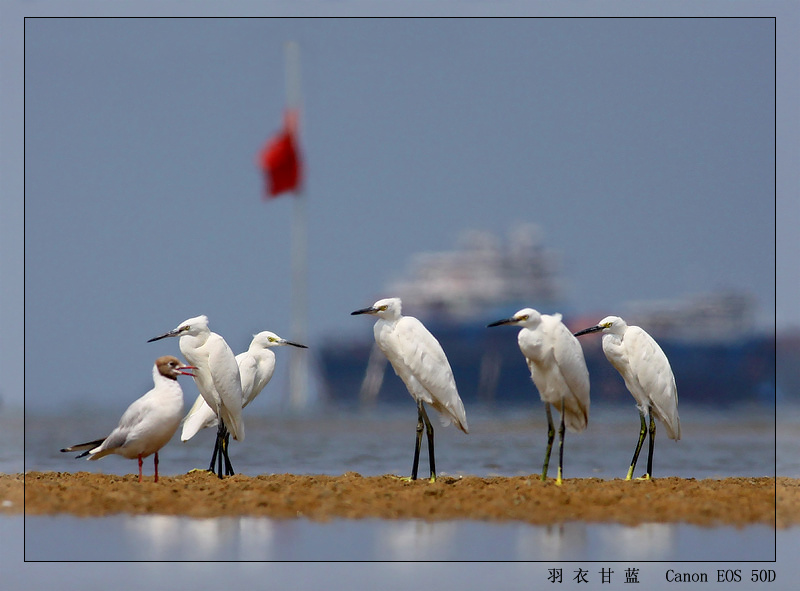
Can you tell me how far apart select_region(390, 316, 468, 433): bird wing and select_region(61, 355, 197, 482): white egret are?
2.07 meters

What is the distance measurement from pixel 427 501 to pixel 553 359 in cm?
211

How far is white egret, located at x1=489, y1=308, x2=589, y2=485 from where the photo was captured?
924cm

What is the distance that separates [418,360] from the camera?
31.7ft

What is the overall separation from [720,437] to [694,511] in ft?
56.0

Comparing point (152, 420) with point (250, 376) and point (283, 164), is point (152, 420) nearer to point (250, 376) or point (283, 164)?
point (250, 376)

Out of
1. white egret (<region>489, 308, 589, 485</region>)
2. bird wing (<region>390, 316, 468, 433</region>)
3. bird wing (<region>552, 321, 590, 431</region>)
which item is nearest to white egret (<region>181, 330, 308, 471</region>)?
bird wing (<region>390, 316, 468, 433</region>)

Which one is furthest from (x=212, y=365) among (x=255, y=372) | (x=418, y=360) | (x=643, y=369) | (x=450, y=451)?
(x=450, y=451)

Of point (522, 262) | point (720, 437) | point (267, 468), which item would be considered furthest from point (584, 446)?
point (522, 262)

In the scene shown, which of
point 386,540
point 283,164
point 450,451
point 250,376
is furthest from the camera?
point 283,164

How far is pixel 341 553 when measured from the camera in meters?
6.38

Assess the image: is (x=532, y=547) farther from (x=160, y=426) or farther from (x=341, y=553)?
(x=160, y=426)

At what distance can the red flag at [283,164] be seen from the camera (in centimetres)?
4206

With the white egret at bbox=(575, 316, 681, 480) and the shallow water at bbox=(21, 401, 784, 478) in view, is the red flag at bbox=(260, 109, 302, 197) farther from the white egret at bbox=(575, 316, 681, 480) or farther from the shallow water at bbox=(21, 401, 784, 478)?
the white egret at bbox=(575, 316, 681, 480)

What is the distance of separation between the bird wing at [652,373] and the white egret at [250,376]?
12.3 ft
